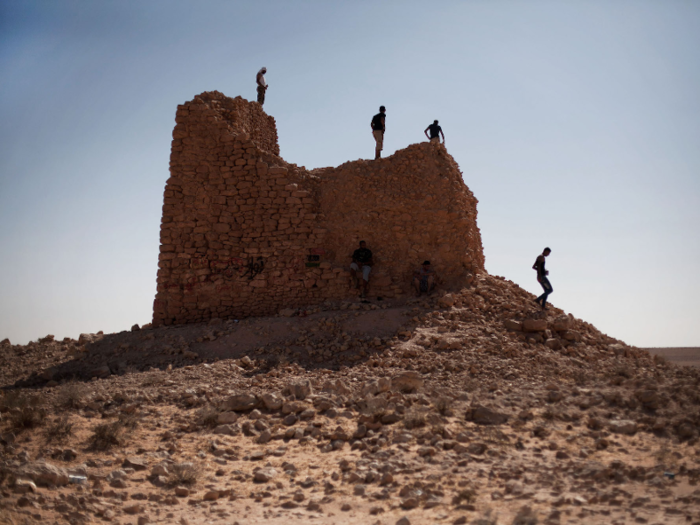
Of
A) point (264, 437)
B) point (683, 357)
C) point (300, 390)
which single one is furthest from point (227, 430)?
point (683, 357)

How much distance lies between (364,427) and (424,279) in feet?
16.2

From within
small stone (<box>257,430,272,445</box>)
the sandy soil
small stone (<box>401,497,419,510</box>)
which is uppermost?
small stone (<box>257,430,272,445</box>)

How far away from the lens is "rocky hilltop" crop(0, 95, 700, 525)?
4.49m

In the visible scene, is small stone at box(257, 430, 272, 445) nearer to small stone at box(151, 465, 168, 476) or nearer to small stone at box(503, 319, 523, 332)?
small stone at box(151, 465, 168, 476)

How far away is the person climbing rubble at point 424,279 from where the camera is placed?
33.8 feet

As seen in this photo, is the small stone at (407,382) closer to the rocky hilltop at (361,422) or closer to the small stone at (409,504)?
the rocky hilltop at (361,422)

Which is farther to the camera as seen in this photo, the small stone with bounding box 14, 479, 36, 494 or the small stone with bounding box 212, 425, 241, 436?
the small stone with bounding box 212, 425, 241, 436

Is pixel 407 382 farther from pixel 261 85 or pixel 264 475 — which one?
pixel 261 85

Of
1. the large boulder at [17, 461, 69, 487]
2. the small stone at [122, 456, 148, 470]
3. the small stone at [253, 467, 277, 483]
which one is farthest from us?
the small stone at [122, 456, 148, 470]

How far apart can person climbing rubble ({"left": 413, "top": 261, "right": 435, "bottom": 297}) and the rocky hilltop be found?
29 cm

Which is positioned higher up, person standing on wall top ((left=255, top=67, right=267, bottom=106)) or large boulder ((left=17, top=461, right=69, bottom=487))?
person standing on wall top ((left=255, top=67, right=267, bottom=106))

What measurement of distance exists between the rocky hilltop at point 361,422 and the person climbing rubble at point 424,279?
29 centimetres

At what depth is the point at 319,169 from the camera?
1160cm

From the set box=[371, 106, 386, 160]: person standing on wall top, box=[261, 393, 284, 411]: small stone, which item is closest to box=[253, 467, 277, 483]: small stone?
box=[261, 393, 284, 411]: small stone
